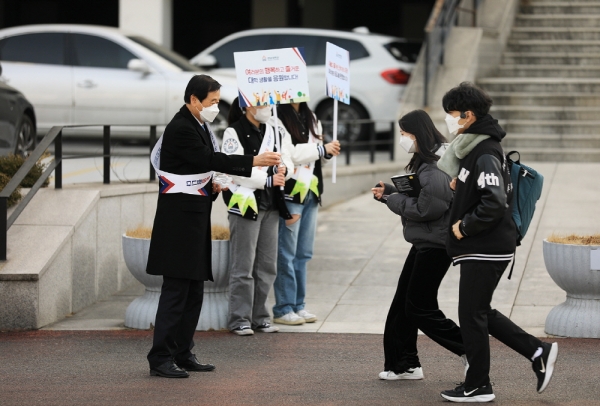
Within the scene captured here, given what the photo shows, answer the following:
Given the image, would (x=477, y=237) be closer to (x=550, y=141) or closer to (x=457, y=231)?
(x=457, y=231)

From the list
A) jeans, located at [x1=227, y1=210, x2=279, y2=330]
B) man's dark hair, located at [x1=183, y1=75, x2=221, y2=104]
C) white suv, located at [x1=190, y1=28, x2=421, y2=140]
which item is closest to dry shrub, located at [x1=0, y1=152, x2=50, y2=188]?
jeans, located at [x1=227, y1=210, x2=279, y2=330]

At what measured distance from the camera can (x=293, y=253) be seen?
8.36 metres

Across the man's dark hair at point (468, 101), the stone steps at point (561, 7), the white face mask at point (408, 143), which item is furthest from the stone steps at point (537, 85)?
the man's dark hair at point (468, 101)

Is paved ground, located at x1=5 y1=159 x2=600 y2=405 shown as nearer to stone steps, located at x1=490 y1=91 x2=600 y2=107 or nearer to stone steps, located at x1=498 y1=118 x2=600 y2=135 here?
stone steps, located at x1=498 y1=118 x2=600 y2=135

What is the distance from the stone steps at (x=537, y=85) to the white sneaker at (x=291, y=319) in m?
10.1

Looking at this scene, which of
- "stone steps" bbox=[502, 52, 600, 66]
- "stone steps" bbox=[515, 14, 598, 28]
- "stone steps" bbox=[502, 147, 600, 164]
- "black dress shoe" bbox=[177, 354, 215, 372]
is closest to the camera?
"black dress shoe" bbox=[177, 354, 215, 372]

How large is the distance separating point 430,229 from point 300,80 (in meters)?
1.96

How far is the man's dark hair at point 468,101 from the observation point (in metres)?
5.93

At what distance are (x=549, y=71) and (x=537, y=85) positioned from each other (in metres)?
0.73

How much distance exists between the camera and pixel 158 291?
8.44m

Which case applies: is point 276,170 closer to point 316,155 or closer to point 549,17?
point 316,155

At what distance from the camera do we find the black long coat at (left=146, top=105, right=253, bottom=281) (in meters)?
6.65

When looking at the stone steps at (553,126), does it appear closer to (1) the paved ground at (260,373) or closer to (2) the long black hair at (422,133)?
(1) the paved ground at (260,373)

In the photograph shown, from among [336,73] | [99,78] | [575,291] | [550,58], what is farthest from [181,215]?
[550,58]
